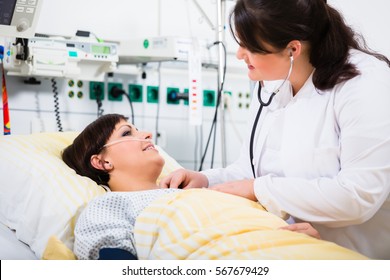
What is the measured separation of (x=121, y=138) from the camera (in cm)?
182

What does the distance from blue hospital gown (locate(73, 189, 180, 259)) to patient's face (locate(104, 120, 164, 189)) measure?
235mm

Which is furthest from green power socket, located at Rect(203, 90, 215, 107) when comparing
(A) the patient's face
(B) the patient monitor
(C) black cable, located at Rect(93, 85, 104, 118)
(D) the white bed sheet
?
(D) the white bed sheet

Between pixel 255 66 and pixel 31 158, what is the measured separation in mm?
809

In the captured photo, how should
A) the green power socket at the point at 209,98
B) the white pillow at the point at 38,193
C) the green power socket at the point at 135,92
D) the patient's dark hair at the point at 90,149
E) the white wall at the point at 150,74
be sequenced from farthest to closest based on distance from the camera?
the green power socket at the point at 209,98, the green power socket at the point at 135,92, the white wall at the point at 150,74, the patient's dark hair at the point at 90,149, the white pillow at the point at 38,193

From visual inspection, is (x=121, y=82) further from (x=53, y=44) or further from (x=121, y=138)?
(x=121, y=138)

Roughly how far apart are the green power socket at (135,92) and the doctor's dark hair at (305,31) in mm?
1531

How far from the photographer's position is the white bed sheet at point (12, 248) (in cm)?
150

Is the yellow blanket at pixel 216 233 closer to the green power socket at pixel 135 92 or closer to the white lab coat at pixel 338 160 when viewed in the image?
the white lab coat at pixel 338 160

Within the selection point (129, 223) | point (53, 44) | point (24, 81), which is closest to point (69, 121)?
point (24, 81)

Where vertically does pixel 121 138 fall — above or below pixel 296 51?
below

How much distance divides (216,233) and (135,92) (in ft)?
5.95

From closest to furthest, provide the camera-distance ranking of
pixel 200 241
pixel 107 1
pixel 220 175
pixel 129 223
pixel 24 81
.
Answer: pixel 200 241, pixel 129 223, pixel 220 175, pixel 24 81, pixel 107 1

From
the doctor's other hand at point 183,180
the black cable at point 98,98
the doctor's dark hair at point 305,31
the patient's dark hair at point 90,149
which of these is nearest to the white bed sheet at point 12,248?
the patient's dark hair at point 90,149

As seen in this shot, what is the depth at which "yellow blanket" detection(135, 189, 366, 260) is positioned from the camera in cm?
119
